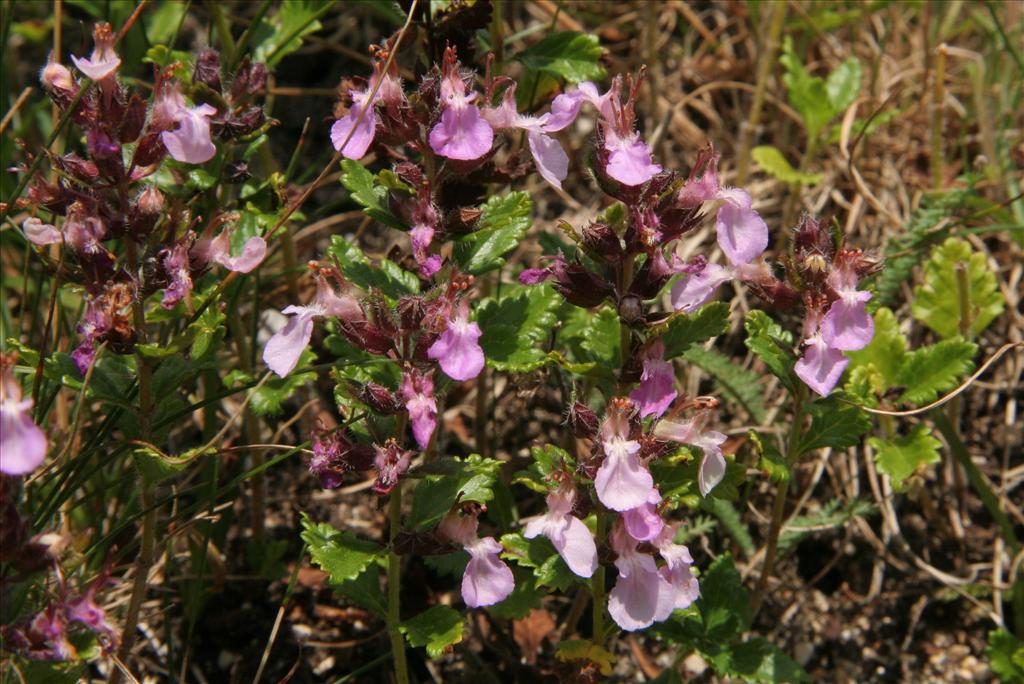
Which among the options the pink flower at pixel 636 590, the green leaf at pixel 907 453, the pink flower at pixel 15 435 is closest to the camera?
the pink flower at pixel 15 435

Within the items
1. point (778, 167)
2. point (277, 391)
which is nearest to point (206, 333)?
point (277, 391)

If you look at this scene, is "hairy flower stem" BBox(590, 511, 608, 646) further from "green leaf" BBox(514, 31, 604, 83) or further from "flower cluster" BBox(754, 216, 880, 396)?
"green leaf" BBox(514, 31, 604, 83)

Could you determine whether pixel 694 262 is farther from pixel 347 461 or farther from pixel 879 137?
pixel 879 137

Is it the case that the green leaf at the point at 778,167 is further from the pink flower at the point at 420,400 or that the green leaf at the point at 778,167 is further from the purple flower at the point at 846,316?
the pink flower at the point at 420,400

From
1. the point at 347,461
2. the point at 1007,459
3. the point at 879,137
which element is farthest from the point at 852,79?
the point at 347,461

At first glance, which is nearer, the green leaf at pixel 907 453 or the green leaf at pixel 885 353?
the green leaf at pixel 907 453

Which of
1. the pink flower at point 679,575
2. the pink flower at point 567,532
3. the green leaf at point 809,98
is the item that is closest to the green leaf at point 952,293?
the green leaf at point 809,98
